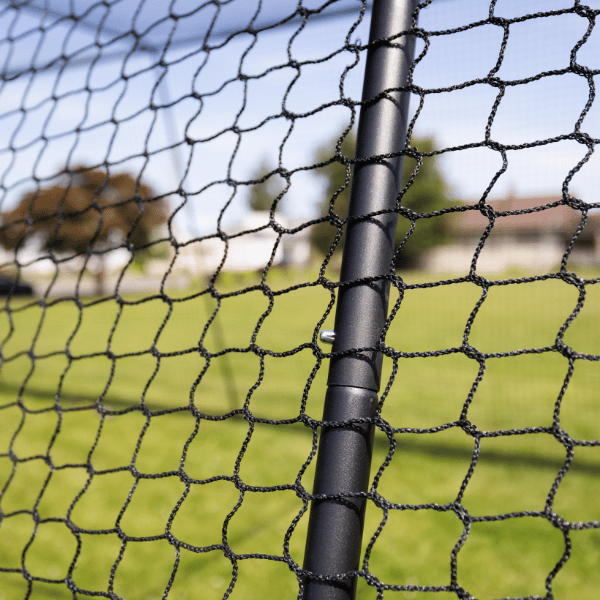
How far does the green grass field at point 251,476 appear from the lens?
1.89 metres

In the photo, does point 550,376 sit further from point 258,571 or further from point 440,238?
point 440,238

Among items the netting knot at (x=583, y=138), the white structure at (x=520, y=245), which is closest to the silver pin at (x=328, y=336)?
the netting knot at (x=583, y=138)

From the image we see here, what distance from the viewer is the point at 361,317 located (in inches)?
36.6

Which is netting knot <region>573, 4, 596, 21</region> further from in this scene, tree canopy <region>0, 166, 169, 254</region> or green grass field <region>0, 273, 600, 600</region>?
tree canopy <region>0, 166, 169, 254</region>

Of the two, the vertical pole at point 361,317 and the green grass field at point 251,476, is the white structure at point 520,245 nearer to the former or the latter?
the green grass field at point 251,476

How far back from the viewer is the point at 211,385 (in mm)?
4547

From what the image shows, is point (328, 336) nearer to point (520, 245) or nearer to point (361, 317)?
point (361, 317)

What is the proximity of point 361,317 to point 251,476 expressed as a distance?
6.70ft

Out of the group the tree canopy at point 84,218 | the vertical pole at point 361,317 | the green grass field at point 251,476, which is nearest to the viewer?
the vertical pole at point 361,317

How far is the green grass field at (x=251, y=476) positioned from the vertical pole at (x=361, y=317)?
5.8 inches

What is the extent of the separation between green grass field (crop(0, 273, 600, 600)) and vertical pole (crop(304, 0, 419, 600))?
0.48 feet

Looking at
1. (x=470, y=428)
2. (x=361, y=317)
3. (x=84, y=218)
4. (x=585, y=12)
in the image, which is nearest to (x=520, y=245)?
(x=84, y=218)

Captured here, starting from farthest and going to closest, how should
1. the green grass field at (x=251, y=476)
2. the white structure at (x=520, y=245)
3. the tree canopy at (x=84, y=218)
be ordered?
the tree canopy at (x=84, y=218)
the white structure at (x=520, y=245)
the green grass field at (x=251, y=476)

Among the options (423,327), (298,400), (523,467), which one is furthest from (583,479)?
(423,327)
